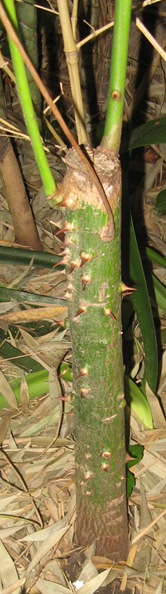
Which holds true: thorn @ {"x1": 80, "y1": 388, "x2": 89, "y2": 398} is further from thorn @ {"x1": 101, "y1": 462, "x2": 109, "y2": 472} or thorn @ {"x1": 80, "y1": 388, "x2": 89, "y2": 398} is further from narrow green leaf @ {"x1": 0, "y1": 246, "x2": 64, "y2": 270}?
narrow green leaf @ {"x1": 0, "y1": 246, "x2": 64, "y2": 270}

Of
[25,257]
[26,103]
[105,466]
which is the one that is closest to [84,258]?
[26,103]

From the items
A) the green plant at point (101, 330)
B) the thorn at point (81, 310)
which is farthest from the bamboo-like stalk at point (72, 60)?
the thorn at point (81, 310)

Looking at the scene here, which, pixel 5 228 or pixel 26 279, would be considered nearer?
pixel 26 279

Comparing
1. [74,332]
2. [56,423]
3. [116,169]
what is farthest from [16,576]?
[116,169]

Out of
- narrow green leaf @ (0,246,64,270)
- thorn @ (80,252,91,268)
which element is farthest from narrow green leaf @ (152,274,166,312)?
thorn @ (80,252,91,268)

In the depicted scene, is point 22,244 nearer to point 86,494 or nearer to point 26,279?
point 26,279
